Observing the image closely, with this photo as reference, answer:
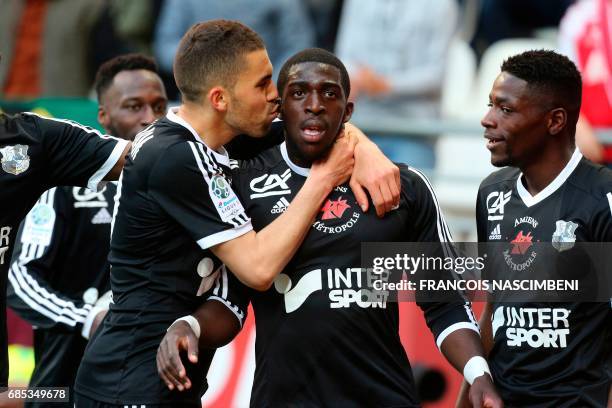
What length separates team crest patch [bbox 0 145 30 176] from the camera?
5527 millimetres

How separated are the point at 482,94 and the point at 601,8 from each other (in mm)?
1482

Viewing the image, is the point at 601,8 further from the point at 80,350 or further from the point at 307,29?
the point at 80,350

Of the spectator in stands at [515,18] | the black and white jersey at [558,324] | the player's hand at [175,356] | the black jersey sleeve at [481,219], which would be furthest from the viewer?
the spectator in stands at [515,18]

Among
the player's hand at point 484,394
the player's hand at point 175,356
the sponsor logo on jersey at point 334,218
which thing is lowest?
the player's hand at point 484,394

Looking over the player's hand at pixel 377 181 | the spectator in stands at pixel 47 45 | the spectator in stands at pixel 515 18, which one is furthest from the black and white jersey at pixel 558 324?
the spectator in stands at pixel 47 45

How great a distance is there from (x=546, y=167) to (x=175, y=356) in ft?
6.71

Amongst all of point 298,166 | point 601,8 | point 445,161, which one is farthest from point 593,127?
point 298,166

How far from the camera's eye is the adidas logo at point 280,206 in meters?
5.25

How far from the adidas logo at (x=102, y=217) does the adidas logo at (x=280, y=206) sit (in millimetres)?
1928

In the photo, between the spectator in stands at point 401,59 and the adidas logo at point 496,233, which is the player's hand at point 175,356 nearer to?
the adidas logo at point 496,233

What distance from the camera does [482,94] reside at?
10.4 meters

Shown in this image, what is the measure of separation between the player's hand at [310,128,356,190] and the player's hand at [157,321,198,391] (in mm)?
939

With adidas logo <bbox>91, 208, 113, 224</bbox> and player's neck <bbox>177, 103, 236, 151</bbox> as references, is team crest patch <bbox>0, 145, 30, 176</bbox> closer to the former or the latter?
player's neck <bbox>177, 103, 236, 151</bbox>

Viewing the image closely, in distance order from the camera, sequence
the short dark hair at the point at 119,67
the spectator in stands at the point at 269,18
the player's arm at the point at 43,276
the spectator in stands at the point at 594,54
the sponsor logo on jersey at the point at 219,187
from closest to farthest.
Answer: the sponsor logo on jersey at the point at 219,187, the player's arm at the point at 43,276, the short dark hair at the point at 119,67, the spectator in stands at the point at 594,54, the spectator in stands at the point at 269,18
